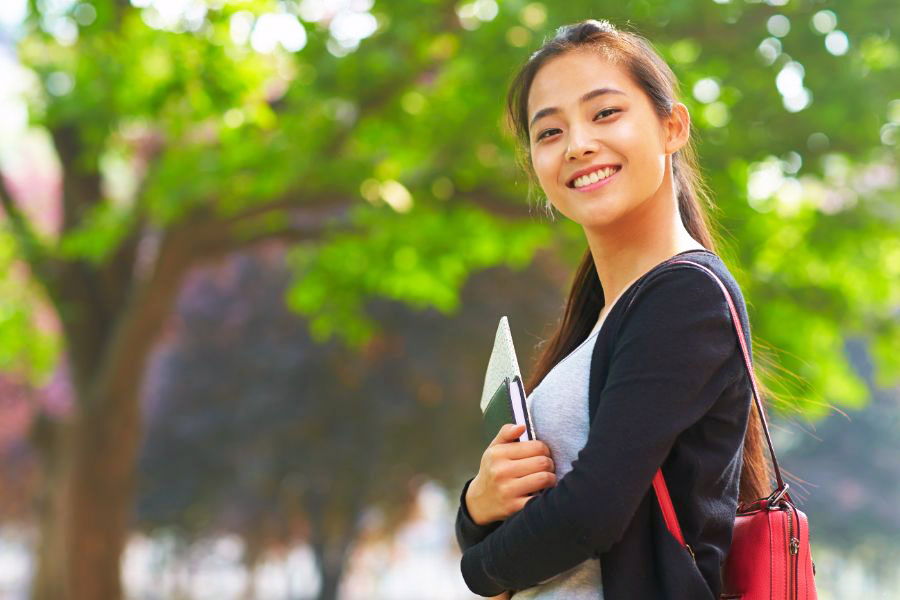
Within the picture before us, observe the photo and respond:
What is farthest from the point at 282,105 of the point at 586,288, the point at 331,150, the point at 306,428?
the point at 306,428

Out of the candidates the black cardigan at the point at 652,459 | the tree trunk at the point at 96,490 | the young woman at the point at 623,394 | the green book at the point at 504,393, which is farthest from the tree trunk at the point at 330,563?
the black cardigan at the point at 652,459

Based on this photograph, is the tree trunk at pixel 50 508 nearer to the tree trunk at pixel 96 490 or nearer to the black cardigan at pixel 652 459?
the tree trunk at pixel 96 490

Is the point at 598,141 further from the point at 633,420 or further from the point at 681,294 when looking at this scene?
the point at 633,420

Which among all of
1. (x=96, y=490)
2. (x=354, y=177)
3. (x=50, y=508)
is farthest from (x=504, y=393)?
(x=50, y=508)

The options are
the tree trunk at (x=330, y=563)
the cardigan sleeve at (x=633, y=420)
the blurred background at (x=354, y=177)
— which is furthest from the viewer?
the tree trunk at (x=330, y=563)

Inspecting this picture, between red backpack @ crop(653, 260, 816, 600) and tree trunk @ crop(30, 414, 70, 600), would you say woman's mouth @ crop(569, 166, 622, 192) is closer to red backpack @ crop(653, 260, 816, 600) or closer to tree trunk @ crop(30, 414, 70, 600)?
red backpack @ crop(653, 260, 816, 600)

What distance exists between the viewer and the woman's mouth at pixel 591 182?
5.48 feet

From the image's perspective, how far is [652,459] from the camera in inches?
55.7

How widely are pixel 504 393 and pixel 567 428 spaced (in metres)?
0.12

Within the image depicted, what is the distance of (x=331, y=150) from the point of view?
27.3 feet

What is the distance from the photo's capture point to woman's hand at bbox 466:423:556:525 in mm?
1541

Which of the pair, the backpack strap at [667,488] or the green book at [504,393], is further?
the green book at [504,393]

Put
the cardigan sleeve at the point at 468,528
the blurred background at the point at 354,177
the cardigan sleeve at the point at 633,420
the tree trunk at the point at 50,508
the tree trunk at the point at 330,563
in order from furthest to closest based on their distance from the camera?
the tree trunk at the point at 330,563, the tree trunk at the point at 50,508, the blurred background at the point at 354,177, the cardigan sleeve at the point at 468,528, the cardigan sleeve at the point at 633,420

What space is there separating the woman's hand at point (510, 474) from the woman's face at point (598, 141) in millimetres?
376
